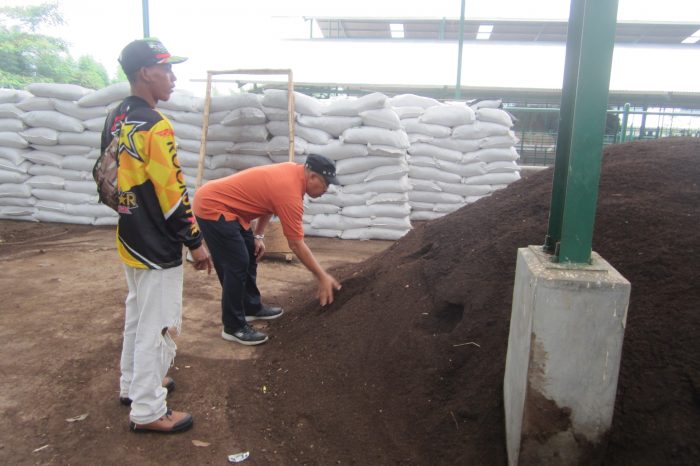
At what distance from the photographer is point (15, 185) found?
22.8 ft

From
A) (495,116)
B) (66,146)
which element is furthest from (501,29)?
(66,146)

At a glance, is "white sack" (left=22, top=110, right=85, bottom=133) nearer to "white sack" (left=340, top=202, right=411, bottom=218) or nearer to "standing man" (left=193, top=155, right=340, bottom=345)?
"white sack" (left=340, top=202, right=411, bottom=218)

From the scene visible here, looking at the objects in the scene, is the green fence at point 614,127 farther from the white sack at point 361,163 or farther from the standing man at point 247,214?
the standing man at point 247,214

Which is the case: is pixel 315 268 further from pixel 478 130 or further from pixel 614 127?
pixel 614 127

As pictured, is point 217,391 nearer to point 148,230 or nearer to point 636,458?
point 148,230

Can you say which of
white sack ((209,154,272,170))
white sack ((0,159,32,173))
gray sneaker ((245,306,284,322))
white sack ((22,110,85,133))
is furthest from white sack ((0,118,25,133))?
gray sneaker ((245,306,284,322))

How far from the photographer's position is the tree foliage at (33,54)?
13807 mm

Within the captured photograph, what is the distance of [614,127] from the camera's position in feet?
28.5

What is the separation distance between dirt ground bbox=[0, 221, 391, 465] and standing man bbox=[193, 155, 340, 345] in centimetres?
31

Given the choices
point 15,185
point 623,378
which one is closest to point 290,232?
point 623,378

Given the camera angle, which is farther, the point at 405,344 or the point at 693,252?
the point at 405,344

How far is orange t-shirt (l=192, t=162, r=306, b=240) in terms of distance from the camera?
9.70ft

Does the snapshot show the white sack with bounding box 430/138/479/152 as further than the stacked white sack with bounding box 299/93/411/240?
Yes

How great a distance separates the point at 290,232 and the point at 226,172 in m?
3.74
